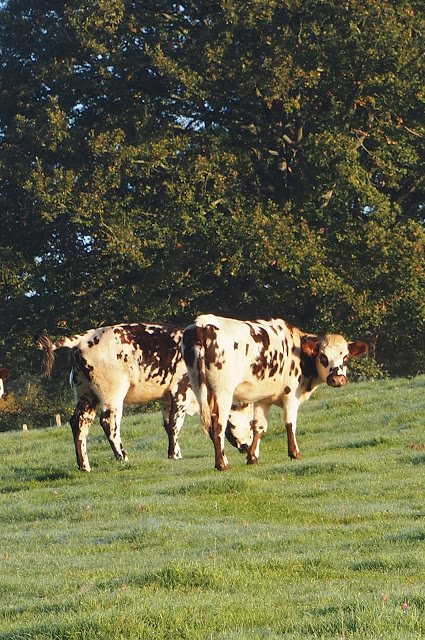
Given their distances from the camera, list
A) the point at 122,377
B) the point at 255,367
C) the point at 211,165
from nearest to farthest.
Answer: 1. the point at 255,367
2. the point at 122,377
3. the point at 211,165

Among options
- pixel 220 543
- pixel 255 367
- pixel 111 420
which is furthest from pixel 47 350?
pixel 220 543

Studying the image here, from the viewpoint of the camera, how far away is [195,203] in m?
33.3

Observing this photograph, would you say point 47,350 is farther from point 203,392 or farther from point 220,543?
point 220,543

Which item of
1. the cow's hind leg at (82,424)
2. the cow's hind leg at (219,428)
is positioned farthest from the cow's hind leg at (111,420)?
the cow's hind leg at (219,428)

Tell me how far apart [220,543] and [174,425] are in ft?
26.2

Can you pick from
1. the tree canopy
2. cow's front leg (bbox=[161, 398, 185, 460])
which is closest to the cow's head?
cow's front leg (bbox=[161, 398, 185, 460])

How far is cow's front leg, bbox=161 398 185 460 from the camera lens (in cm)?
1958

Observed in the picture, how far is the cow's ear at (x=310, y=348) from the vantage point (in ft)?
61.3

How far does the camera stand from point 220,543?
1165 centimetres

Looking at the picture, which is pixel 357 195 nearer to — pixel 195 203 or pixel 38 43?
pixel 195 203

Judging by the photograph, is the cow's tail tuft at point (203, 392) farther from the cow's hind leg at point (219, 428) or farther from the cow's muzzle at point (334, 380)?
the cow's muzzle at point (334, 380)

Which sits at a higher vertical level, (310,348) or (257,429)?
(310,348)

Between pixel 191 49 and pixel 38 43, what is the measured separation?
539cm

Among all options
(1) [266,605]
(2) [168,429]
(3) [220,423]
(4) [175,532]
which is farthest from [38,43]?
(1) [266,605]
